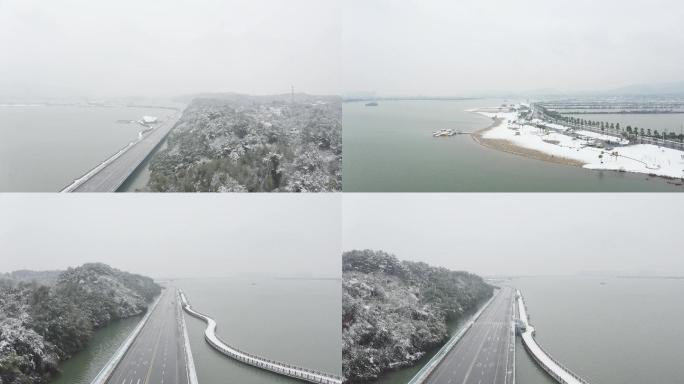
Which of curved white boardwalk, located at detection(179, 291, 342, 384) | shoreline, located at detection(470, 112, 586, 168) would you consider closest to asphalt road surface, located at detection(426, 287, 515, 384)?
curved white boardwalk, located at detection(179, 291, 342, 384)

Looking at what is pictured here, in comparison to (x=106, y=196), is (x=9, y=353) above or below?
below

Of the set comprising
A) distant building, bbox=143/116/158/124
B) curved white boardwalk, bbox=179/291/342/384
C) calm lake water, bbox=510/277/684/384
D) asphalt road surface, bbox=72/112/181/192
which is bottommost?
curved white boardwalk, bbox=179/291/342/384

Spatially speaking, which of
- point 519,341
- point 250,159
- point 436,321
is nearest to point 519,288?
point 519,341

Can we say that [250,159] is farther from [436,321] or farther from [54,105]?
[436,321]

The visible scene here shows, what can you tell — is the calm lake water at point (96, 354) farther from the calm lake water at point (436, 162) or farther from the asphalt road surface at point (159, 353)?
the calm lake water at point (436, 162)

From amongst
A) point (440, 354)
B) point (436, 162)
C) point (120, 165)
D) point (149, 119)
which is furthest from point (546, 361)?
point (149, 119)

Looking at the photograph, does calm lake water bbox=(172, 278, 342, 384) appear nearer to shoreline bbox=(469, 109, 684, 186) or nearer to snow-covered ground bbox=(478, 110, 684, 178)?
shoreline bbox=(469, 109, 684, 186)
